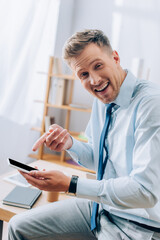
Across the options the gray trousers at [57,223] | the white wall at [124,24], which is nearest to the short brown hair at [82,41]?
the gray trousers at [57,223]

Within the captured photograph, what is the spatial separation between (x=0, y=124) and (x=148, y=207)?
1.98 metres

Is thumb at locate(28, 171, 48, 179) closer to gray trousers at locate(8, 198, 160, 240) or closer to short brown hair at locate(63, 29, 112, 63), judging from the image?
gray trousers at locate(8, 198, 160, 240)

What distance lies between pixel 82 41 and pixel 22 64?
5.50ft

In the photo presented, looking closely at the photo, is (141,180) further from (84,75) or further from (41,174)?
(84,75)

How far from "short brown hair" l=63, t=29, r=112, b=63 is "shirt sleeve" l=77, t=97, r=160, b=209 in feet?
1.34

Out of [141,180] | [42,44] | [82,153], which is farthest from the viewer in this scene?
[42,44]

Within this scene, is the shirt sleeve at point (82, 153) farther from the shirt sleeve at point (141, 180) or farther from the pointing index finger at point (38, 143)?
the shirt sleeve at point (141, 180)

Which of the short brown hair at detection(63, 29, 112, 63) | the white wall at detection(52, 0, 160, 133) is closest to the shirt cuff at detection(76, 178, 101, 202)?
the short brown hair at detection(63, 29, 112, 63)

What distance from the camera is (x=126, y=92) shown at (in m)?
1.09

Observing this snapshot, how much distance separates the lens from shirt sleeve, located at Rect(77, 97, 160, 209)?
2.82 ft

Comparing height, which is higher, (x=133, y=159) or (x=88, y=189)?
(x=133, y=159)

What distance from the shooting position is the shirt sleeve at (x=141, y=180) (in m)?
0.86

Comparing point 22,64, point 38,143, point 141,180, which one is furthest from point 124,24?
point 141,180

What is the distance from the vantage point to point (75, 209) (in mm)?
1221
